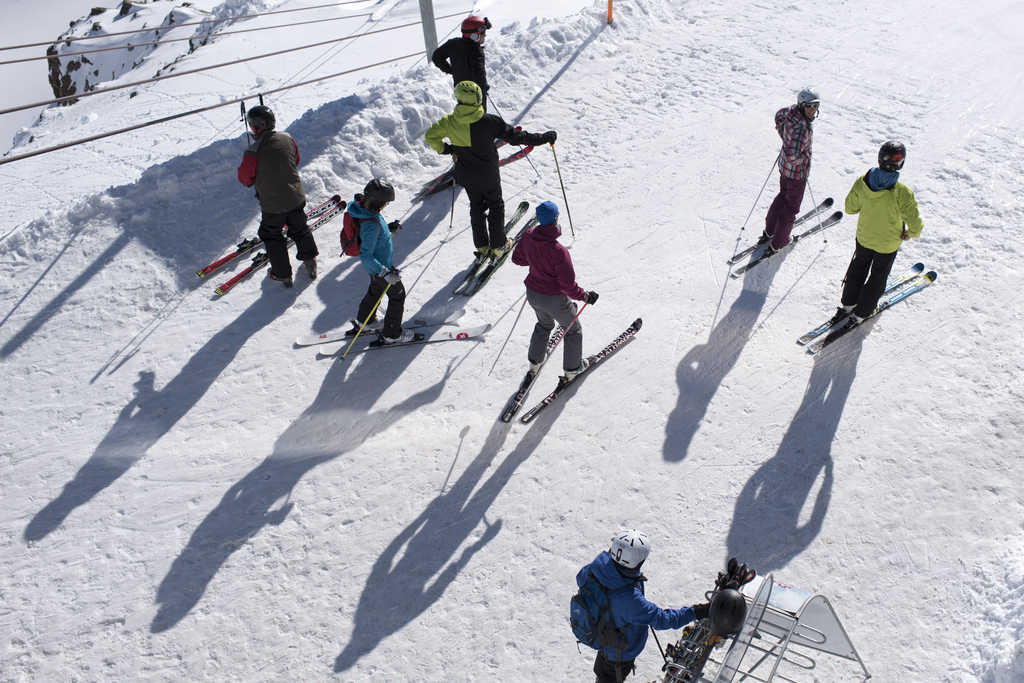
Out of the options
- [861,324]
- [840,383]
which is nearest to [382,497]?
[840,383]

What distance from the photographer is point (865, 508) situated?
5461 millimetres

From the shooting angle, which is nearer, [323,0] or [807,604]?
[807,604]

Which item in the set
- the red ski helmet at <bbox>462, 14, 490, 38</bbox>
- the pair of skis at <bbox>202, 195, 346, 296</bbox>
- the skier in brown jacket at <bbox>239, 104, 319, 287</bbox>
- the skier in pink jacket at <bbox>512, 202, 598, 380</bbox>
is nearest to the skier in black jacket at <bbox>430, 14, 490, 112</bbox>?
the red ski helmet at <bbox>462, 14, 490, 38</bbox>

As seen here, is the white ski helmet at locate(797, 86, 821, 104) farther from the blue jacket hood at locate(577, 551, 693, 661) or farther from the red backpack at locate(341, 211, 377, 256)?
the blue jacket hood at locate(577, 551, 693, 661)

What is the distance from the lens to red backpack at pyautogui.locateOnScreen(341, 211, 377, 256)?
6465 millimetres

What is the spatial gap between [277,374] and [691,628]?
4706 millimetres

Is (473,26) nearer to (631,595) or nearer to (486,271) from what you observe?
(486,271)

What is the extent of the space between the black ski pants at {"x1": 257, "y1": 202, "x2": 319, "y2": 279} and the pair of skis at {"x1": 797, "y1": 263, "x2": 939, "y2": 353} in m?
5.55

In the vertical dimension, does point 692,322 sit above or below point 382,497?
above

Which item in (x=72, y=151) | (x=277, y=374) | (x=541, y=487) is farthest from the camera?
(x=72, y=151)

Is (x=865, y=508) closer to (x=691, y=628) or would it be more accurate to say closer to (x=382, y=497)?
(x=691, y=628)

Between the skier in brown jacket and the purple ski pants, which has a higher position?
the purple ski pants

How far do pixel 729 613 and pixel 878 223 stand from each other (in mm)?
4380

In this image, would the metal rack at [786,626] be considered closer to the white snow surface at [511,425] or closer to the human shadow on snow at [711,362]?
the white snow surface at [511,425]
